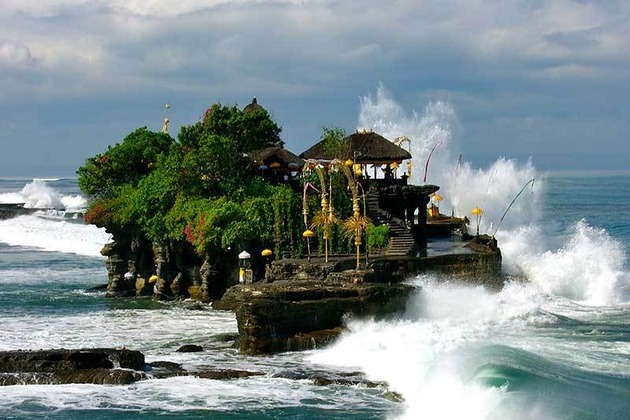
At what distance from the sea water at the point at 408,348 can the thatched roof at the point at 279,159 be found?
8640 mm

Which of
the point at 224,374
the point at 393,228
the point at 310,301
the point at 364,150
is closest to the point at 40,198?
the point at 364,150

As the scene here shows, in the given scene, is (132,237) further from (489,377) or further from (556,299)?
(489,377)

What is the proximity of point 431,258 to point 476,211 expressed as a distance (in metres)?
10.9

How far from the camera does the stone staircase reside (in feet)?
143

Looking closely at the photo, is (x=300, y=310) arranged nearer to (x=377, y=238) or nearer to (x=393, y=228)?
(x=377, y=238)

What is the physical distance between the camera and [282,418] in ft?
83.1

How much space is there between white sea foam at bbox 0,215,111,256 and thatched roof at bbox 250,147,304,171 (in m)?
25.5

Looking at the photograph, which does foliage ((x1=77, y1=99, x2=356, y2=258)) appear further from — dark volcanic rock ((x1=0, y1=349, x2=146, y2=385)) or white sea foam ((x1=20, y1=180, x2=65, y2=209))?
white sea foam ((x1=20, y1=180, x2=65, y2=209))

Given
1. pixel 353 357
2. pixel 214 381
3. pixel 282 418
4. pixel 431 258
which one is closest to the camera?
pixel 282 418

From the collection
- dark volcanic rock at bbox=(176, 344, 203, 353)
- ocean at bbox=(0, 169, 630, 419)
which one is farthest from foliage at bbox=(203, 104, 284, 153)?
dark volcanic rock at bbox=(176, 344, 203, 353)

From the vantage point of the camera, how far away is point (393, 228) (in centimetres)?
4556

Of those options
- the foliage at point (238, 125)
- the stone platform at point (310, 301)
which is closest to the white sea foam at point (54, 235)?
the foliage at point (238, 125)

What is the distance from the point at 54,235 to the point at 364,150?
42056 millimetres

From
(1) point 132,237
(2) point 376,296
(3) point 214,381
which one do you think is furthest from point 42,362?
(1) point 132,237
